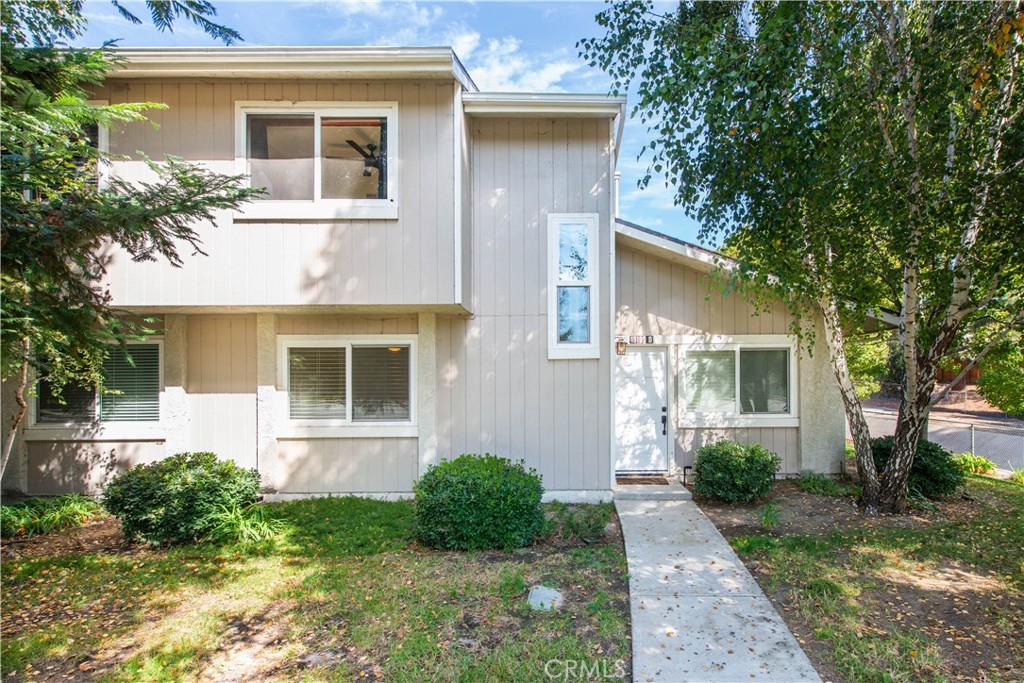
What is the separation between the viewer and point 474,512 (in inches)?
213

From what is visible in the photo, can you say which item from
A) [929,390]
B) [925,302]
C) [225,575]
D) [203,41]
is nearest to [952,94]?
[925,302]

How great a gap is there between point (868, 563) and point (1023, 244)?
3.81 meters

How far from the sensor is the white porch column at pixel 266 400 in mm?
7121

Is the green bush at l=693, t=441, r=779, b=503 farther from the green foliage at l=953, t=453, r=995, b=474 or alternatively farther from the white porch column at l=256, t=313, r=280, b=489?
the white porch column at l=256, t=313, r=280, b=489

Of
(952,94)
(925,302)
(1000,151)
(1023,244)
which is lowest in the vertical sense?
(925,302)

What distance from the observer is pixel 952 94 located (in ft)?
19.2

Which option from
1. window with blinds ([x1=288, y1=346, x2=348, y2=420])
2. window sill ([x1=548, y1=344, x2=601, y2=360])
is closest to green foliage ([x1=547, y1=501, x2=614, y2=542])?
window sill ([x1=548, y1=344, x2=601, y2=360])

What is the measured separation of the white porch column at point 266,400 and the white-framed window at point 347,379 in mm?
123

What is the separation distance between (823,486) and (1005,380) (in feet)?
22.1

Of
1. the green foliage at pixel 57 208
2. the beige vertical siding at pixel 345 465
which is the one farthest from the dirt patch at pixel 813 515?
the green foliage at pixel 57 208

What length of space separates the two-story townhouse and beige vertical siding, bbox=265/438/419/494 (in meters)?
0.03

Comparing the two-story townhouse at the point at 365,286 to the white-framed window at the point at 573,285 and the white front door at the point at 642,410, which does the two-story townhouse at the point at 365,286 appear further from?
the white front door at the point at 642,410

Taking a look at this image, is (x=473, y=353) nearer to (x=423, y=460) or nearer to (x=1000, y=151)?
(x=423, y=460)

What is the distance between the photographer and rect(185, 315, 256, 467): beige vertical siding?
720cm
